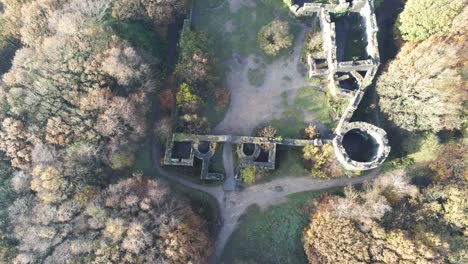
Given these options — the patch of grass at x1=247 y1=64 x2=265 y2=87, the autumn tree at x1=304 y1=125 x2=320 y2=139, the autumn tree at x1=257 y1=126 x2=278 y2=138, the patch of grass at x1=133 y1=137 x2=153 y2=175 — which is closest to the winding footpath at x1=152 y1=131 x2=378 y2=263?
the patch of grass at x1=133 y1=137 x2=153 y2=175

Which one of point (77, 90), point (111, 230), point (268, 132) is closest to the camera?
point (111, 230)

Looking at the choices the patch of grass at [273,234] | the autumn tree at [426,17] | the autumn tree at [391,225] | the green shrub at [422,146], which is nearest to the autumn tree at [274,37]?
the autumn tree at [426,17]

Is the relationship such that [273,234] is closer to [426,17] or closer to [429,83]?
[429,83]

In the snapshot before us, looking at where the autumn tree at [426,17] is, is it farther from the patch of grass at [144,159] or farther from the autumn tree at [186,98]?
the patch of grass at [144,159]

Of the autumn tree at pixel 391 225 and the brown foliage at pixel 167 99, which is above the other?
the brown foliage at pixel 167 99

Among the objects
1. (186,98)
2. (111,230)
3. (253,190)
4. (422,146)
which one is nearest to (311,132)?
(253,190)

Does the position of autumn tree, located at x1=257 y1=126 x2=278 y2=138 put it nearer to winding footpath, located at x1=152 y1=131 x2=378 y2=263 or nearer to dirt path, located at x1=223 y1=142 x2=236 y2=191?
dirt path, located at x1=223 y1=142 x2=236 y2=191
